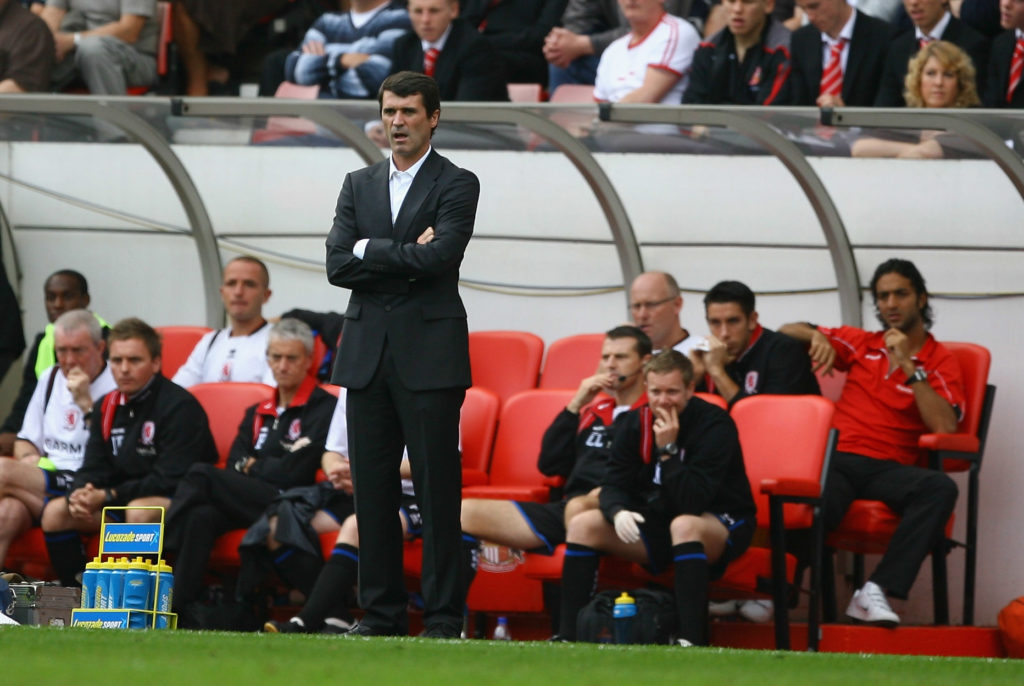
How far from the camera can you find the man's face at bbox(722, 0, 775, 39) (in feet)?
30.4

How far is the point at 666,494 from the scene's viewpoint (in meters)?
7.02

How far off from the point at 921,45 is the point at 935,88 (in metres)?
0.70

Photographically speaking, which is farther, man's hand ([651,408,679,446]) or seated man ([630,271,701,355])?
seated man ([630,271,701,355])

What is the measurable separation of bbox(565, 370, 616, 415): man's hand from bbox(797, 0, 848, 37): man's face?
8.64 ft

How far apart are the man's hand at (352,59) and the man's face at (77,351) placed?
2.69 m

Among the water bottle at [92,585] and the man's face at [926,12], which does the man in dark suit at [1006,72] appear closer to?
the man's face at [926,12]

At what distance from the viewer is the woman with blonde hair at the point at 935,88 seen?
8266mm

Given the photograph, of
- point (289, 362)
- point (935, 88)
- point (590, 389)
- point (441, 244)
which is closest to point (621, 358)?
point (590, 389)

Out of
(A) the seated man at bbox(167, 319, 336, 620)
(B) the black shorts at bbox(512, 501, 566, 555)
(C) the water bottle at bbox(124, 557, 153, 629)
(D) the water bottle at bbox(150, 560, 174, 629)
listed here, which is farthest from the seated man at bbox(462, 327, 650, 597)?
(C) the water bottle at bbox(124, 557, 153, 629)

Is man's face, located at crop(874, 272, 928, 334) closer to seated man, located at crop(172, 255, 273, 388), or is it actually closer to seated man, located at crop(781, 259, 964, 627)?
seated man, located at crop(781, 259, 964, 627)

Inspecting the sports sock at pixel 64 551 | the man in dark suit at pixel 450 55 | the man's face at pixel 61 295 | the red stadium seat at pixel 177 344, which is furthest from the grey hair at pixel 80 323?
the man in dark suit at pixel 450 55

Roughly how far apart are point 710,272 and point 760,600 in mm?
2110

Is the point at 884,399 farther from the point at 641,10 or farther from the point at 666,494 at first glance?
the point at 641,10

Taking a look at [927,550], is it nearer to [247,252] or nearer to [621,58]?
[621,58]
